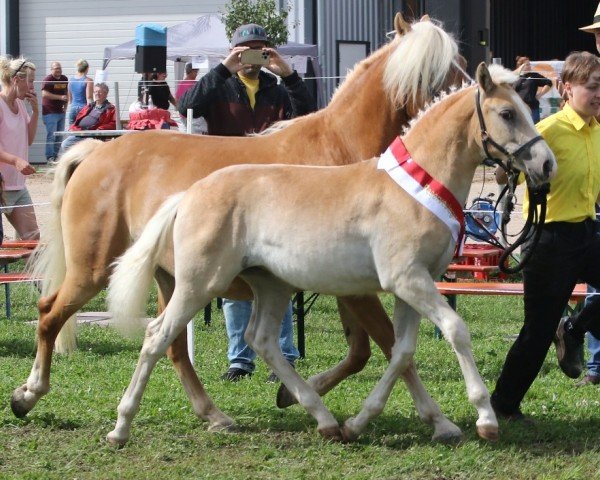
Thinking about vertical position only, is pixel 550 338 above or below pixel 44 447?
above

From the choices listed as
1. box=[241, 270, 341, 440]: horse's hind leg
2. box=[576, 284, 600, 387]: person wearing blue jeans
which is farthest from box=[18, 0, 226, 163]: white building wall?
box=[241, 270, 341, 440]: horse's hind leg

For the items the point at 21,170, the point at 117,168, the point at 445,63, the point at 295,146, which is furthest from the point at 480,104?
the point at 21,170

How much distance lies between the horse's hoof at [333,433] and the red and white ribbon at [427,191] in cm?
110

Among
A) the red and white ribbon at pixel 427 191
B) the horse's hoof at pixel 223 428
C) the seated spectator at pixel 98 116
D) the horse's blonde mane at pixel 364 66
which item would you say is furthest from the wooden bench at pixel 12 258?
the seated spectator at pixel 98 116

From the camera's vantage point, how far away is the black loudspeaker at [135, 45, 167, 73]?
722 inches

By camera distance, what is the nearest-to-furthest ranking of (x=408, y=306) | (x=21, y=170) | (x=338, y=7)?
1. (x=408, y=306)
2. (x=21, y=170)
3. (x=338, y=7)

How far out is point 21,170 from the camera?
1030 centimetres

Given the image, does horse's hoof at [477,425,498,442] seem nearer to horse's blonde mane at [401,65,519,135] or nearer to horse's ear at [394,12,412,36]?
horse's blonde mane at [401,65,519,135]

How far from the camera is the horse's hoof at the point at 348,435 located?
18.1 ft

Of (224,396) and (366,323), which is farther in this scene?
(224,396)

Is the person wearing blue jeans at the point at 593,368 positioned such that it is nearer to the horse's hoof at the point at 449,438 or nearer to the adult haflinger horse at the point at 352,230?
the horse's hoof at the point at 449,438

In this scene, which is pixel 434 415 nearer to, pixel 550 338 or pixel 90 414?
pixel 550 338

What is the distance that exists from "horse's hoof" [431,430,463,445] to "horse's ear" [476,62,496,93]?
167 centimetres

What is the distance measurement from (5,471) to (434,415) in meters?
2.05
